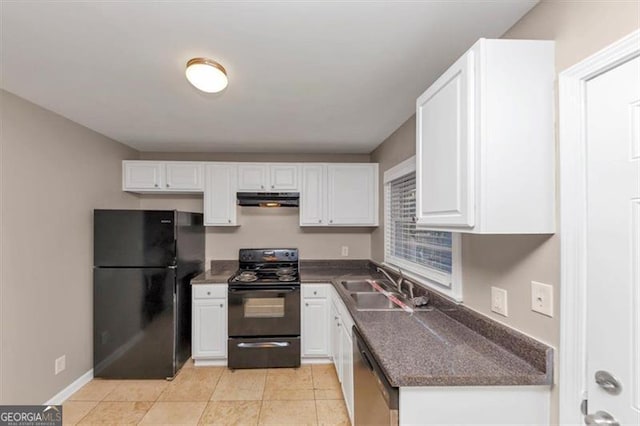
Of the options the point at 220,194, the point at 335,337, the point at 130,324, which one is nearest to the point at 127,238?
the point at 130,324

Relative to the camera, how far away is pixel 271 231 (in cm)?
386

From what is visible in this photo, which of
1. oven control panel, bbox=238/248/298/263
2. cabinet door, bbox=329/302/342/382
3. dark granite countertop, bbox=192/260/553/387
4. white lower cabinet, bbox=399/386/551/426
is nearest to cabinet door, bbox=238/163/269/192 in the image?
Result: oven control panel, bbox=238/248/298/263

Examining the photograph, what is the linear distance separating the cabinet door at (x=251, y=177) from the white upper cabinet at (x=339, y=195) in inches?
18.2

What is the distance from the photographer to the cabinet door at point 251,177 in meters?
3.50

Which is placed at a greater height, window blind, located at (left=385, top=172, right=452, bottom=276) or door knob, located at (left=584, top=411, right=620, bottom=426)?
window blind, located at (left=385, top=172, right=452, bottom=276)

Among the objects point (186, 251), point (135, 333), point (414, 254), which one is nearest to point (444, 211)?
point (414, 254)

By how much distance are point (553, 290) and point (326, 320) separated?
7.66 ft

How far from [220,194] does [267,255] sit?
890mm

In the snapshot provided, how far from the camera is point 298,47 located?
5.05ft

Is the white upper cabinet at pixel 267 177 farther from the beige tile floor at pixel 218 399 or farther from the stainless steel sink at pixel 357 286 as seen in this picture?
the beige tile floor at pixel 218 399

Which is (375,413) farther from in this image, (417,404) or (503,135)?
(503,135)

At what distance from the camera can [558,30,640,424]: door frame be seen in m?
1.06

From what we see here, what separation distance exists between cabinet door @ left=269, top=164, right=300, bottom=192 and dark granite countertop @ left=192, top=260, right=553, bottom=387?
1771 millimetres

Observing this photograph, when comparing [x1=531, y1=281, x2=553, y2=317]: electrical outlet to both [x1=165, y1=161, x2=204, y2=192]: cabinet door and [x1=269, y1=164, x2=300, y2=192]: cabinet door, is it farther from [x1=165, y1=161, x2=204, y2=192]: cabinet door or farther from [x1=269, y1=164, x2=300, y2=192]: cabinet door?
[x1=165, y1=161, x2=204, y2=192]: cabinet door
